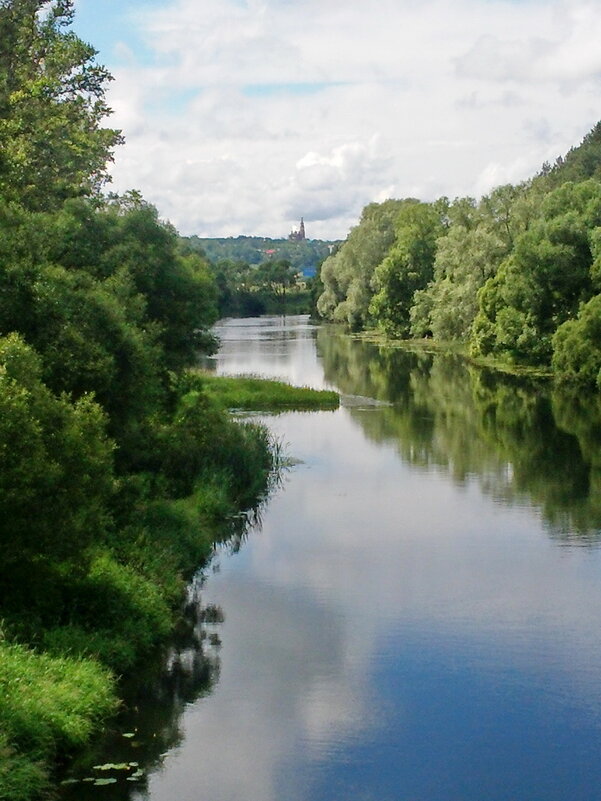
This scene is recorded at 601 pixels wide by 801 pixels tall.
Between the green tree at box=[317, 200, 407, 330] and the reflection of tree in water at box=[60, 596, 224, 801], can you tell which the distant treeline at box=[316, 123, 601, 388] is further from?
the reflection of tree in water at box=[60, 596, 224, 801]

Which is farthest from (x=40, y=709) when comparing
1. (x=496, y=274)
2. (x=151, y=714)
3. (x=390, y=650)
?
(x=496, y=274)

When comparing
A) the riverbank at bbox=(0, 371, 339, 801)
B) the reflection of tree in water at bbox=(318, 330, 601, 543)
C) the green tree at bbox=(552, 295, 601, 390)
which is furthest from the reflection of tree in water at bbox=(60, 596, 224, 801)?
the green tree at bbox=(552, 295, 601, 390)

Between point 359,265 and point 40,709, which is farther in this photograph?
point 359,265

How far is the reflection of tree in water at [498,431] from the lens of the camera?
3177cm

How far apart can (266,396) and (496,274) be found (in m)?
29.2

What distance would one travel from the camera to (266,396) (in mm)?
49094

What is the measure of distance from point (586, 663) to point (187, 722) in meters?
6.97

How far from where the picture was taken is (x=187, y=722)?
16.3m

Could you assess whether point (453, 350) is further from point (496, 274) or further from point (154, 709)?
point (154, 709)

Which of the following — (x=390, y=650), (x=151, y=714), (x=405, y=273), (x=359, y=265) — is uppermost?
(x=359, y=265)

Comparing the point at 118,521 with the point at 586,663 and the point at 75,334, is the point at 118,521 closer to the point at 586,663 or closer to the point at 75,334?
the point at 75,334

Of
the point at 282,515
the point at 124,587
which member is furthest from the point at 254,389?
the point at 124,587

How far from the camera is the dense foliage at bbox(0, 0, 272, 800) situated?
15992 millimetres

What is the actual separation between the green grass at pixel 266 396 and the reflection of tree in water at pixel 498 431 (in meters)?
2.42
